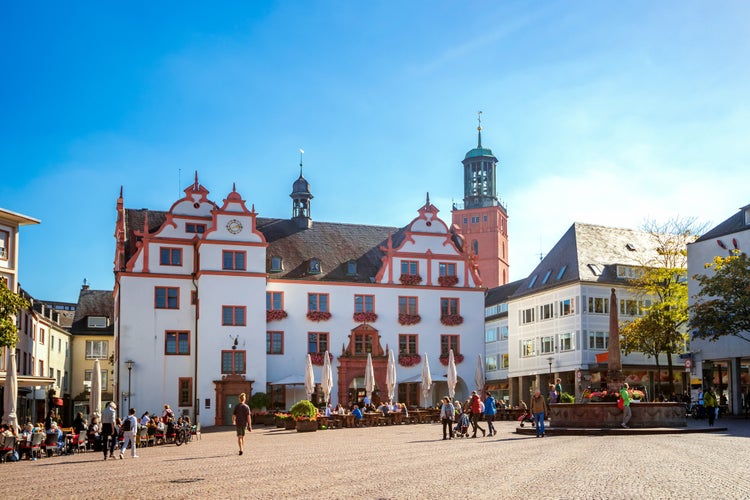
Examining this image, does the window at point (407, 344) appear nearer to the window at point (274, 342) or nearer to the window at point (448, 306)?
the window at point (448, 306)

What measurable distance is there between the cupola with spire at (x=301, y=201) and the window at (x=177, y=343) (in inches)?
550

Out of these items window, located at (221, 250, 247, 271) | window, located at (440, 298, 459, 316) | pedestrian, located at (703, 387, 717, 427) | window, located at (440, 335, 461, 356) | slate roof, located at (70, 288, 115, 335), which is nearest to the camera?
pedestrian, located at (703, 387, 717, 427)

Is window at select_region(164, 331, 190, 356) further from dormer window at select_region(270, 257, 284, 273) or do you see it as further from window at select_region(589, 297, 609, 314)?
window at select_region(589, 297, 609, 314)

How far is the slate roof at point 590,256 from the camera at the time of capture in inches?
2724

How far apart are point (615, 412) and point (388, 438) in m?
8.49

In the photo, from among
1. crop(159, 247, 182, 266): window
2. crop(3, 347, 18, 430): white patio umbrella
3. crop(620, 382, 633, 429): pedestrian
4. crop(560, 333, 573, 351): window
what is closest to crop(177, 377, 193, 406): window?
crop(159, 247, 182, 266): window

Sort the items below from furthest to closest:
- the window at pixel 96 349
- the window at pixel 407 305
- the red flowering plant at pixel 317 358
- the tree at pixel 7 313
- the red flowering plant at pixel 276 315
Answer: the window at pixel 96 349 < the window at pixel 407 305 < the red flowering plant at pixel 317 358 < the red flowering plant at pixel 276 315 < the tree at pixel 7 313

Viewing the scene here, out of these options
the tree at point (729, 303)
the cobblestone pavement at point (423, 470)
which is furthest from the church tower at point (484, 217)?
the cobblestone pavement at point (423, 470)

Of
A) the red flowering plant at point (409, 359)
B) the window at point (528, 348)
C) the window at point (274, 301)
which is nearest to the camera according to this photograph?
the window at point (274, 301)

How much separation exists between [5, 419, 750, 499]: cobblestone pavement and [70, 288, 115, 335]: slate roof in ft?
184

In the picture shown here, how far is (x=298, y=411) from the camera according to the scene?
Answer: 4644 centimetres

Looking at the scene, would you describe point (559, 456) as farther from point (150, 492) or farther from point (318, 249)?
point (318, 249)

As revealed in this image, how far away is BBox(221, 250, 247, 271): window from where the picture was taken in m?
61.5

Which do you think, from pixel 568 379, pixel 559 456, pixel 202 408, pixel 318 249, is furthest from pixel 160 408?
pixel 559 456
